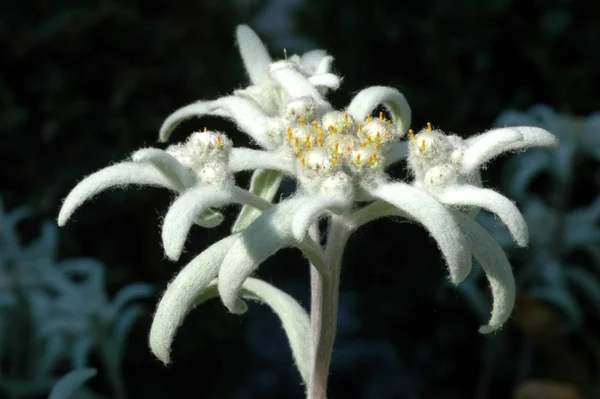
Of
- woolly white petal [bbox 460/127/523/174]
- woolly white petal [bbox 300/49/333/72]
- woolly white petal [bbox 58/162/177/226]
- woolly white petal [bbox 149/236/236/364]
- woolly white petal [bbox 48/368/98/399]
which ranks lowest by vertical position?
woolly white petal [bbox 48/368/98/399]

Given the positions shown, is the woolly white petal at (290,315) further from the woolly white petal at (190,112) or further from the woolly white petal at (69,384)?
the woolly white petal at (190,112)

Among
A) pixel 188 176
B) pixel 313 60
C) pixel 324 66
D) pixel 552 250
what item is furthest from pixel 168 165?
pixel 552 250

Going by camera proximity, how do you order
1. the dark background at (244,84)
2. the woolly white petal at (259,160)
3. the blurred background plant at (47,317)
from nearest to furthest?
1. the woolly white petal at (259,160)
2. the blurred background plant at (47,317)
3. the dark background at (244,84)

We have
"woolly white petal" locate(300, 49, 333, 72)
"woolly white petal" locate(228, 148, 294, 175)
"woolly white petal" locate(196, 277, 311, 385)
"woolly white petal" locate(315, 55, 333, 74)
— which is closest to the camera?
"woolly white petal" locate(228, 148, 294, 175)

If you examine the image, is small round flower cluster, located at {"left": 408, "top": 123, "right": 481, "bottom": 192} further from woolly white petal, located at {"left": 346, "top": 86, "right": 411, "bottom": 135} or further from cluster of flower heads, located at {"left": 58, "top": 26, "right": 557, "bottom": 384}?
woolly white petal, located at {"left": 346, "top": 86, "right": 411, "bottom": 135}

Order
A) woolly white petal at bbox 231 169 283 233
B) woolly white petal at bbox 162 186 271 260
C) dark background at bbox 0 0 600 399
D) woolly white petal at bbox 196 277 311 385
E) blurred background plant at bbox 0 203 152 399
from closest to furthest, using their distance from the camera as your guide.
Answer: woolly white petal at bbox 162 186 271 260 < woolly white petal at bbox 196 277 311 385 < woolly white petal at bbox 231 169 283 233 < blurred background plant at bbox 0 203 152 399 < dark background at bbox 0 0 600 399

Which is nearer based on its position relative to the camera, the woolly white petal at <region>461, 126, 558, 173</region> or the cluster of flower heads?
the cluster of flower heads

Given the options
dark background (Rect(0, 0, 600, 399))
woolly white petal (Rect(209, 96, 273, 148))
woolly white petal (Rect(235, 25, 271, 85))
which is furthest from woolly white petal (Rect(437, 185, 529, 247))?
dark background (Rect(0, 0, 600, 399))

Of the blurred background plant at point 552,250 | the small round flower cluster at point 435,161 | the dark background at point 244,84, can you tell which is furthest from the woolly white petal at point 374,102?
the dark background at point 244,84
